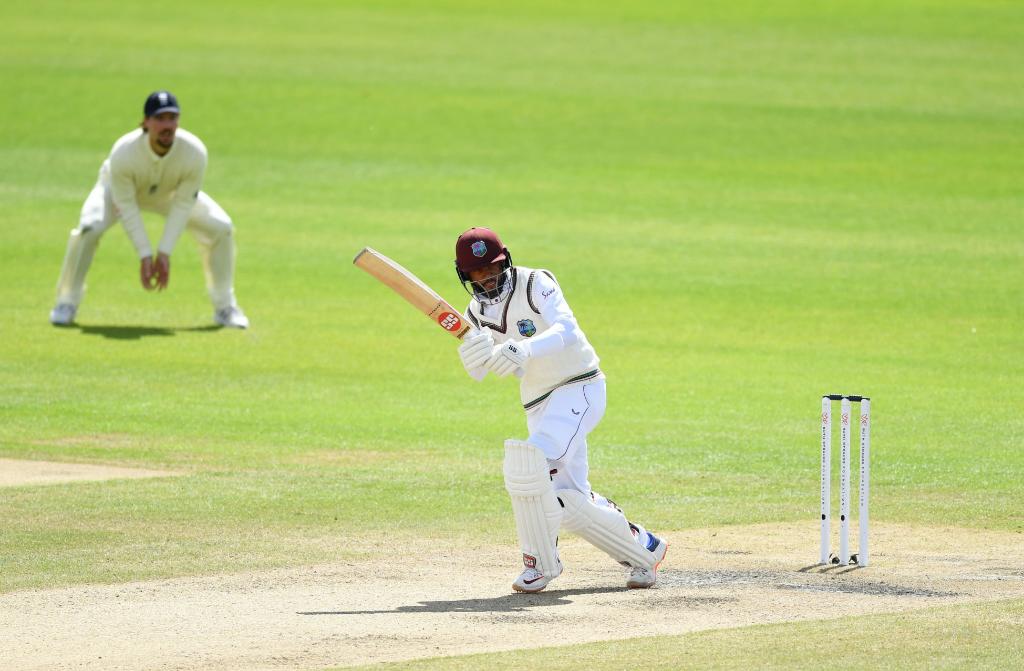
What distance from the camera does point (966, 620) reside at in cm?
748

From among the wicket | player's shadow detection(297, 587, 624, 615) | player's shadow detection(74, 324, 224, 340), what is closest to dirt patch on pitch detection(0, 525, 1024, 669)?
player's shadow detection(297, 587, 624, 615)

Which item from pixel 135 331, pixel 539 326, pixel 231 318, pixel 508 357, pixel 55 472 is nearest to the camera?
pixel 508 357

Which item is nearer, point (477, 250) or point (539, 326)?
point (477, 250)

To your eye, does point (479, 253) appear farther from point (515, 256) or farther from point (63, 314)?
point (515, 256)

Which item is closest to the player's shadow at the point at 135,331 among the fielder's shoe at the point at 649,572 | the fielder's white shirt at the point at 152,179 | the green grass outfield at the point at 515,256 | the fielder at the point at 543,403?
the green grass outfield at the point at 515,256

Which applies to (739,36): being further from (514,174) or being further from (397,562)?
(397,562)

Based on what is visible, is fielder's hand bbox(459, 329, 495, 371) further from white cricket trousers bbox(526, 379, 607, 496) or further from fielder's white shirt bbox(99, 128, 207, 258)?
fielder's white shirt bbox(99, 128, 207, 258)

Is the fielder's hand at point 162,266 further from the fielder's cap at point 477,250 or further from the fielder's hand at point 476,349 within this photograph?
the fielder's hand at point 476,349

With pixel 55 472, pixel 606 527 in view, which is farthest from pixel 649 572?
pixel 55 472

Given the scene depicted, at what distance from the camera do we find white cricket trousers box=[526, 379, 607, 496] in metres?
8.69

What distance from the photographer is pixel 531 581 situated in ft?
27.8

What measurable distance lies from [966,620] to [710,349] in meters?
10.1

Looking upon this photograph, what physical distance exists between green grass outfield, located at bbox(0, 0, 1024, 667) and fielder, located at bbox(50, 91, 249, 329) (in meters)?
0.51

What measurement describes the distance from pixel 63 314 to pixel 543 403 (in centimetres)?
1064
